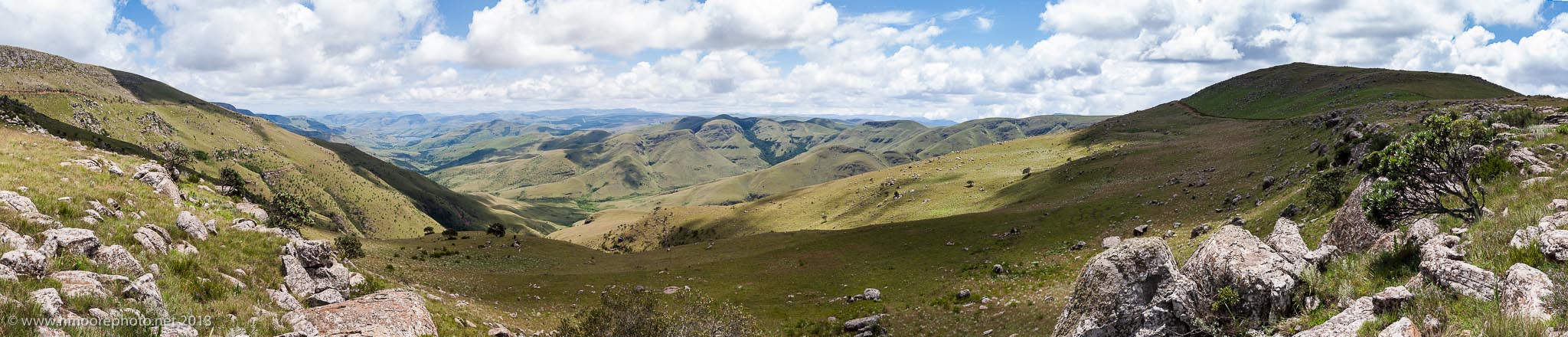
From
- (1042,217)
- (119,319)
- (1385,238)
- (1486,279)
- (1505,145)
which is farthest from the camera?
(1042,217)

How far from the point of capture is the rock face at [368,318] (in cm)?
1634

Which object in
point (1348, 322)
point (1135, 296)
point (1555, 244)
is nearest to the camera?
point (1555, 244)

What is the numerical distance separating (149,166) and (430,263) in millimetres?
25620

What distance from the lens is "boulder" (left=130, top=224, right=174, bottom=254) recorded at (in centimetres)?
1811

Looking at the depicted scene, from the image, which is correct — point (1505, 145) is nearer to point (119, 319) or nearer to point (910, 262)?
point (910, 262)

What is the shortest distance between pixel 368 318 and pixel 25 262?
6.82 meters

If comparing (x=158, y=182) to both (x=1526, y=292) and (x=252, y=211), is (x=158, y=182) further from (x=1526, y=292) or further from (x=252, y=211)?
(x=1526, y=292)

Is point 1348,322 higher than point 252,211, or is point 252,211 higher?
point 1348,322

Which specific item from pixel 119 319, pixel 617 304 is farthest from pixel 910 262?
pixel 119 319

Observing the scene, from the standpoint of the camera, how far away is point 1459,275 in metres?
10.9

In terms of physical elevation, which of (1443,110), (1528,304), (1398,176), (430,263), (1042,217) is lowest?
(430,263)

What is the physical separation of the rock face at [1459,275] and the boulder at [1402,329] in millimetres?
1923

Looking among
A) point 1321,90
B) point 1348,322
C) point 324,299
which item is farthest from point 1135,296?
point 1321,90

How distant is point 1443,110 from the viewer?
64.5m
